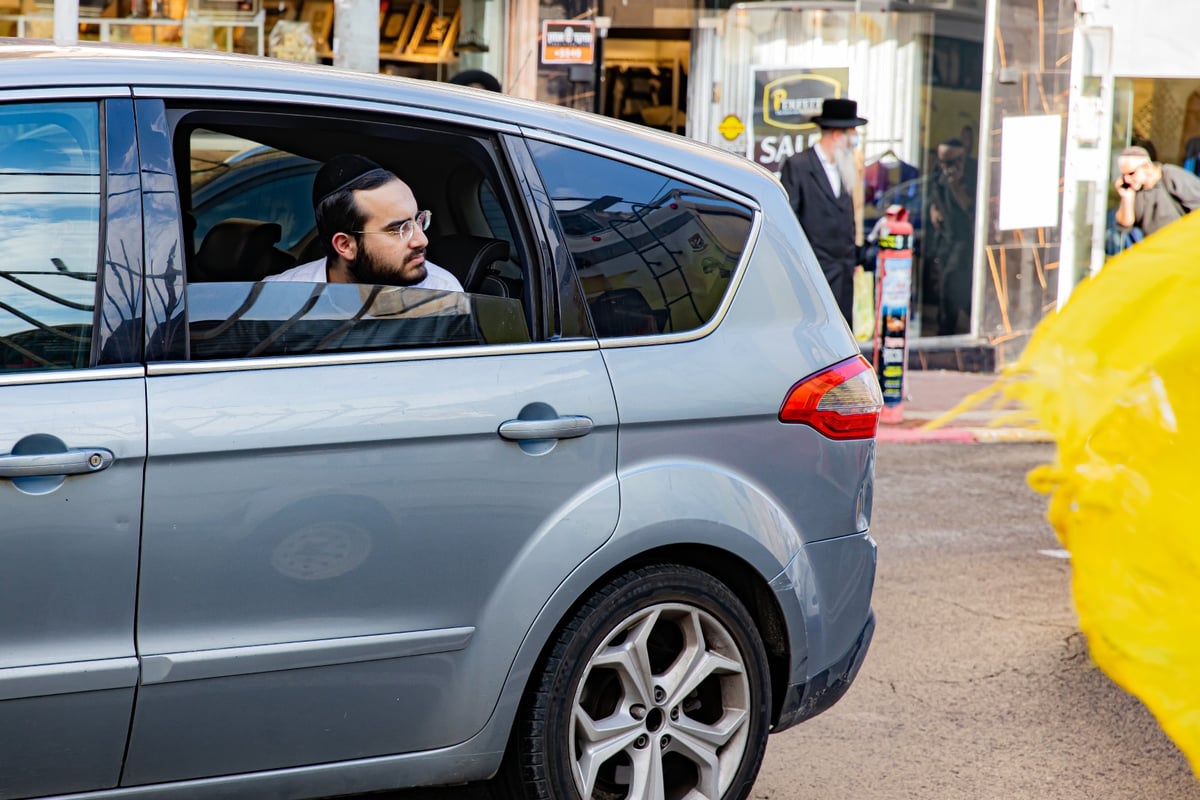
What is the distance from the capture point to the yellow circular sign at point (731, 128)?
1413 cm

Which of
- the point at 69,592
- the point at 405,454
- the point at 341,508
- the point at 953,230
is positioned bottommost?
the point at 69,592

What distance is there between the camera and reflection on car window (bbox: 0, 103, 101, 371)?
3094mm

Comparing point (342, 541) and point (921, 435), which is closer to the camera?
point (342, 541)

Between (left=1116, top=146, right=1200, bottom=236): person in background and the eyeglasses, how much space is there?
997cm

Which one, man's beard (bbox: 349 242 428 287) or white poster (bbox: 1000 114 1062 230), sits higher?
white poster (bbox: 1000 114 1062 230)

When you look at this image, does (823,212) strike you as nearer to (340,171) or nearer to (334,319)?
(340,171)

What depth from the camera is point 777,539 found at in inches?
149

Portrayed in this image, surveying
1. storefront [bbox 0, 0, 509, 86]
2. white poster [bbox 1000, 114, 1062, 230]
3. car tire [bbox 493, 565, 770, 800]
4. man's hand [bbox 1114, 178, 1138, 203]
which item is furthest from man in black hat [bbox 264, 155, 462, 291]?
white poster [bbox 1000, 114, 1062, 230]

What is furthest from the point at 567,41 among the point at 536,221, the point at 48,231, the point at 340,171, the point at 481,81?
the point at 48,231

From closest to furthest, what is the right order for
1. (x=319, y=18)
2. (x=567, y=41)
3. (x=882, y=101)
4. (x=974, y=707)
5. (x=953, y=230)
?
(x=974, y=707) < (x=319, y=18) < (x=567, y=41) < (x=882, y=101) < (x=953, y=230)

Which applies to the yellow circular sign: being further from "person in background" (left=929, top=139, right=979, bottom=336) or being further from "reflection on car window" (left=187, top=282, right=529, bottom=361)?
"reflection on car window" (left=187, top=282, right=529, bottom=361)

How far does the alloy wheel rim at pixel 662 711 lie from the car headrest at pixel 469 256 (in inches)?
35.4

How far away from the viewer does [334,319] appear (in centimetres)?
338

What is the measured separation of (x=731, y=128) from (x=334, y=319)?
36.6 feet
